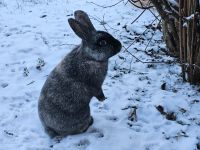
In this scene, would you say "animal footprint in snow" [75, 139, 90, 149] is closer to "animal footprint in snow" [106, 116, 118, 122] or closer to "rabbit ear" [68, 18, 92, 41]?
"animal footprint in snow" [106, 116, 118, 122]

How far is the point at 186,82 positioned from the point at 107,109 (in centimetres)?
127

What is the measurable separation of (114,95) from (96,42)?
4.99ft

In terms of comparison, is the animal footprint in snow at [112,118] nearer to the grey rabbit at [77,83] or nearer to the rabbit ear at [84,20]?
the grey rabbit at [77,83]

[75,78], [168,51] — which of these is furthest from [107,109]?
[168,51]

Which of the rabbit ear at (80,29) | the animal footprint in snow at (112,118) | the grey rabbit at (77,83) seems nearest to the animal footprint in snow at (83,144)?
the grey rabbit at (77,83)

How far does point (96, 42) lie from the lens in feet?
13.5

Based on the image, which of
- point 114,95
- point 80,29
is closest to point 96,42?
point 80,29

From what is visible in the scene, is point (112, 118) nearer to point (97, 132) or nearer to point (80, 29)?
point (97, 132)

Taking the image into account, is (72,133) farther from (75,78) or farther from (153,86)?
(153,86)

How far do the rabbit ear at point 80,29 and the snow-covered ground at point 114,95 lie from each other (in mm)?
1269

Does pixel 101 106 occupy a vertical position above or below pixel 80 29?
below

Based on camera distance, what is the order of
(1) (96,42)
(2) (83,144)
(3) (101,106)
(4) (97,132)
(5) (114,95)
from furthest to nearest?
(5) (114,95) < (3) (101,106) < (4) (97,132) < (2) (83,144) < (1) (96,42)

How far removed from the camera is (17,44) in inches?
282

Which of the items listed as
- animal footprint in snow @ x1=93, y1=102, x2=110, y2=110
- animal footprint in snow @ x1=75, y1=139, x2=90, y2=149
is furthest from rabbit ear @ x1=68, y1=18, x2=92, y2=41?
animal footprint in snow @ x1=93, y1=102, x2=110, y2=110
